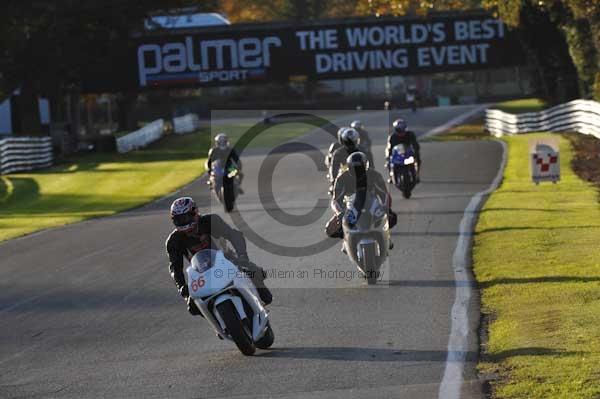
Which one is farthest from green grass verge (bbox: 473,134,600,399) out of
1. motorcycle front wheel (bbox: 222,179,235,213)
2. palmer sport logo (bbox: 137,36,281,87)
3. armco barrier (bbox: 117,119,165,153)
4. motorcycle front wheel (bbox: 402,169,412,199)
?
armco barrier (bbox: 117,119,165,153)

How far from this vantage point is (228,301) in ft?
31.4

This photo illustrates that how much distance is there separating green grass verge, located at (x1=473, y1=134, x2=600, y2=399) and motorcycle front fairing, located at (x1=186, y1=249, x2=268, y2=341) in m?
1.99

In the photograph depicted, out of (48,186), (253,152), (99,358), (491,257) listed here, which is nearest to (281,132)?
(253,152)

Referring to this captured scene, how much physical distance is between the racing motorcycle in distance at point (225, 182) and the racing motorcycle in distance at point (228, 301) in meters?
13.0

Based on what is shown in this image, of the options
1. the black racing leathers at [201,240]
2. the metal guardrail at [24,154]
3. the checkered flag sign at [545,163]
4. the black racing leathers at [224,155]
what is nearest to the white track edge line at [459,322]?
the black racing leathers at [201,240]

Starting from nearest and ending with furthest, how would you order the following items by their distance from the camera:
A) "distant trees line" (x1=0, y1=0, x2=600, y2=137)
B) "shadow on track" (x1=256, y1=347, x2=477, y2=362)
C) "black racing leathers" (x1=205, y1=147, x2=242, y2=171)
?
"shadow on track" (x1=256, y1=347, x2=477, y2=362) → "black racing leathers" (x1=205, y1=147, x2=242, y2=171) → "distant trees line" (x1=0, y1=0, x2=600, y2=137)

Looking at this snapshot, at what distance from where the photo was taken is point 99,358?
32.6ft

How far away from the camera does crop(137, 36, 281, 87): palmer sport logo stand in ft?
159

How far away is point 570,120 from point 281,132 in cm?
2266

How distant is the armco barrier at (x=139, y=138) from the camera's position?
50.5 m

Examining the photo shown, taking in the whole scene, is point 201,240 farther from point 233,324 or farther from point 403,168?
point 403,168

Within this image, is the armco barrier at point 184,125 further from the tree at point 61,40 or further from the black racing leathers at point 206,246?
the black racing leathers at point 206,246

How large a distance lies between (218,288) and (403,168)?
1347cm

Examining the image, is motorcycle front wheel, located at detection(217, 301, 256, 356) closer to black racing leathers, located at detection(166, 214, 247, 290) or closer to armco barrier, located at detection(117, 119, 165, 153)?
black racing leathers, located at detection(166, 214, 247, 290)
